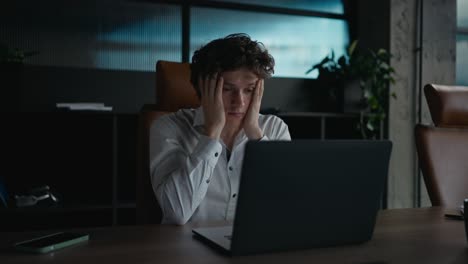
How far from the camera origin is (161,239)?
0.98m

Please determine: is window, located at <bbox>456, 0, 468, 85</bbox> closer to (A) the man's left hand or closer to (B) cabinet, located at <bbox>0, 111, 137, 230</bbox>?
(B) cabinet, located at <bbox>0, 111, 137, 230</bbox>

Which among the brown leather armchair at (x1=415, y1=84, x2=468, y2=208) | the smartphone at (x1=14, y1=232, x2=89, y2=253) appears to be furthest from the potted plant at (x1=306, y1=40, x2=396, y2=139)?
the smartphone at (x1=14, y1=232, x2=89, y2=253)

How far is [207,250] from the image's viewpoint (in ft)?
2.92

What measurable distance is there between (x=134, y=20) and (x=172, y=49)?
1.07ft

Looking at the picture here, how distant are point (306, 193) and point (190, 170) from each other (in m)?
0.64

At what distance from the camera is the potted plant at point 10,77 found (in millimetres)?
2588

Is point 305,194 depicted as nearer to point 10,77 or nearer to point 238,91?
point 238,91

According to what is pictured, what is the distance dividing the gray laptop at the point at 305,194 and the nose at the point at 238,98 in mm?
705

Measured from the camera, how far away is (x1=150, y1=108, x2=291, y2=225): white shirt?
1400 mm

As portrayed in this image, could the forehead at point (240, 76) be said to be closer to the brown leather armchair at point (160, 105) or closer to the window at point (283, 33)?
the brown leather armchair at point (160, 105)

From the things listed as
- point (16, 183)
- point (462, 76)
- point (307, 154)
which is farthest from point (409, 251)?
point (462, 76)

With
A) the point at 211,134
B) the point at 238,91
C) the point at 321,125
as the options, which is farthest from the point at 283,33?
the point at 211,134

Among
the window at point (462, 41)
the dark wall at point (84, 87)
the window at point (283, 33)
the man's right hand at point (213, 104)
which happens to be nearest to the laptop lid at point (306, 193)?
the man's right hand at point (213, 104)

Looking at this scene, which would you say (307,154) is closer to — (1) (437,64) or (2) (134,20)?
(2) (134,20)
